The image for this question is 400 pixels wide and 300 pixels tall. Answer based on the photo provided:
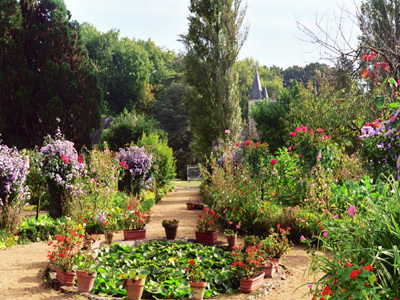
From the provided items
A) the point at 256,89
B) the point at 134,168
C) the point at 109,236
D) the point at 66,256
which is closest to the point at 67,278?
the point at 66,256

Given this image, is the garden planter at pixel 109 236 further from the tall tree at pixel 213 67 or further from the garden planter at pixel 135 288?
the tall tree at pixel 213 67

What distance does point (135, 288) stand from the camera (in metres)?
4.86

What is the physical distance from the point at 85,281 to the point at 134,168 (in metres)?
7.80

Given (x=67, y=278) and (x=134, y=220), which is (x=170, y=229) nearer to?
(x=134, y=220)

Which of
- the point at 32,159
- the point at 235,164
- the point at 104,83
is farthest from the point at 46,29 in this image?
the point at 104,83

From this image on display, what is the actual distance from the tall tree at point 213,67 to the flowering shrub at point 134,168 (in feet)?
19.0

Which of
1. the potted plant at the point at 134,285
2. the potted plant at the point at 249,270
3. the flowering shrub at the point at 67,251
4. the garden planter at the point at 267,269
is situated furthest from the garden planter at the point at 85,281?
the garden planter at the point at 267,269

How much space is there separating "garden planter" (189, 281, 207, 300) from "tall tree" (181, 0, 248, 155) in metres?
13.4

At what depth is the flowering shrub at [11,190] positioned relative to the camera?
8.45 metres

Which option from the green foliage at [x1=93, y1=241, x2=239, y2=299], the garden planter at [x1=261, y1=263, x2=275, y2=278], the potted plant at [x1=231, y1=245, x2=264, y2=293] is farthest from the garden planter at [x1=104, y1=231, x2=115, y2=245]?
the garden planter at [x1=261, y1=263, x2=275, y2=278]

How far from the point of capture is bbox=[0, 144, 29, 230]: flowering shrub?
332 inches

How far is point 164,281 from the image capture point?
5.50 meters

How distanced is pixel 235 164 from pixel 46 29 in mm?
10999

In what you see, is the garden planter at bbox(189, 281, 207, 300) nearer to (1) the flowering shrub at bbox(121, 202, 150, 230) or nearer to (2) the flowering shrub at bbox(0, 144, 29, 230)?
(1) the flowering shrub at bbox(121, 202, 150, 230)
